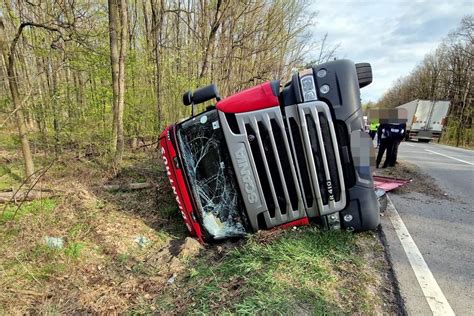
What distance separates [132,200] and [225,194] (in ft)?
8.06

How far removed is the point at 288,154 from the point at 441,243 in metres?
1.86

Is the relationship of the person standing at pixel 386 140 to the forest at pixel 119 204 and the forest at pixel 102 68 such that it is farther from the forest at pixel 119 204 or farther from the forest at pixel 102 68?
the forest at pixel 102 68

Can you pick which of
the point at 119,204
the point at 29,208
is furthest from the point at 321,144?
the point at 29,208

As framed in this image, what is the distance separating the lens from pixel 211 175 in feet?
10.1

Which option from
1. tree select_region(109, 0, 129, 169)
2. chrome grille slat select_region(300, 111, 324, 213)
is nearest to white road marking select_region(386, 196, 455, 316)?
chrome grille slat select_region(300, 111, 324, 213)

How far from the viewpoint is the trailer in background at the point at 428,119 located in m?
22.7

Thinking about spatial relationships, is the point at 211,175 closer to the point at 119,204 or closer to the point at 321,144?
the point at 321,144

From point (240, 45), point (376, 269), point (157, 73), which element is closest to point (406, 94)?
point (240, 45)

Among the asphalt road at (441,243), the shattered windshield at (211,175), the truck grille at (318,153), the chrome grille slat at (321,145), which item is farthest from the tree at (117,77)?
the asphalt road at (441,243)

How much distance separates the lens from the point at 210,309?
6.98 feet

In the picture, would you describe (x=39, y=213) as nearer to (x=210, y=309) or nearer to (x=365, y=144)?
(x=210, y=309)

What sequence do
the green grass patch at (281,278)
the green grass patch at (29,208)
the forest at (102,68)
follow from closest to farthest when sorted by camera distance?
1. the green grass patch at (281,278)
2. the green grass patch at (29,208)
3. the forest at (102,68)

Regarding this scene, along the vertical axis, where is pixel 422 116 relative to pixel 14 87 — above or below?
below

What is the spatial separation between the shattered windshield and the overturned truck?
0.04ft
